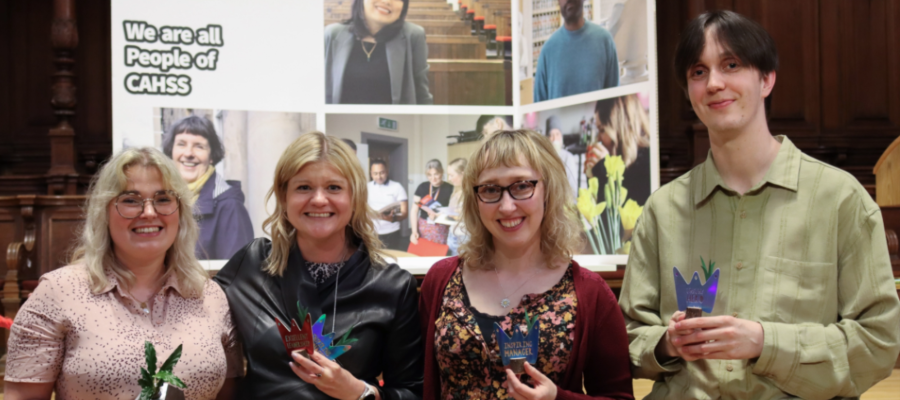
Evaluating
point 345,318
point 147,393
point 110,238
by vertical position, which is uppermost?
point 110,238

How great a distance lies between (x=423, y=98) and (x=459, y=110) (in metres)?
0.22

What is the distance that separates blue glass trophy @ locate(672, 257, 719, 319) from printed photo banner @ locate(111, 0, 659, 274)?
7.64 feet

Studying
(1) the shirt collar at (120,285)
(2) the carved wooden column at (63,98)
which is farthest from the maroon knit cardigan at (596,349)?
(2) the carved wooden column at (63,98)

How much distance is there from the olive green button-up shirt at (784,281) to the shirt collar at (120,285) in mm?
1248

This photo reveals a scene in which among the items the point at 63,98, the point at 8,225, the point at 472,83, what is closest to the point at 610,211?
the point at 472,83

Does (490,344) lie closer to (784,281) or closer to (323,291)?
(323,291)

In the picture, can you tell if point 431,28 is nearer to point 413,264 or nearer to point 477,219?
point 413,264

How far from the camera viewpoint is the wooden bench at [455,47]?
4328 millimetres

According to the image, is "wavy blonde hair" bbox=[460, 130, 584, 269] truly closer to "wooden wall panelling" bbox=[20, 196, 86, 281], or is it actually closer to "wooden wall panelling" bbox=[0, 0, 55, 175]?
"wooden wall panelling" bbox=[20, 196, 86, 281]

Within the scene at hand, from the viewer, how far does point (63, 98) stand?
5.62 m

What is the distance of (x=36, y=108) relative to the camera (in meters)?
6.73

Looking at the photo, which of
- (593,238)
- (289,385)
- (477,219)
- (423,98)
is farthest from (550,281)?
(423,98)

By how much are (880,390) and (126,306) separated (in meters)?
3.85

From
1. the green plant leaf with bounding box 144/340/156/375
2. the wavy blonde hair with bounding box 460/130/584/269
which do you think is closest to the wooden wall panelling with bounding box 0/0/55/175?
the green plant leaf with bounding box 144/340/156/375
